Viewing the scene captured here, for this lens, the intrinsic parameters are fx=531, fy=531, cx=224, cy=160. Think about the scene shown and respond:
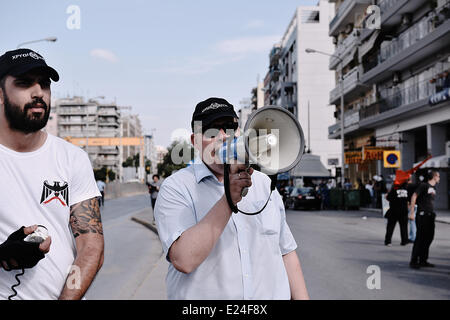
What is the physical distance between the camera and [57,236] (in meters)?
1.81

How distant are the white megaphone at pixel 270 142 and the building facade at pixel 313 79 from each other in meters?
60.1

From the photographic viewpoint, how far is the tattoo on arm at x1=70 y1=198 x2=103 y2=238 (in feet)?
6.31

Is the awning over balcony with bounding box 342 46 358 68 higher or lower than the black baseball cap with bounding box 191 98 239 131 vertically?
higher

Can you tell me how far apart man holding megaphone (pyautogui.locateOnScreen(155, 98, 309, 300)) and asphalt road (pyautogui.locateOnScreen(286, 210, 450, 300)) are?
67 cm

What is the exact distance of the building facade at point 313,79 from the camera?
204 ft

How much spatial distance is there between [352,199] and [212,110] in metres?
27.3

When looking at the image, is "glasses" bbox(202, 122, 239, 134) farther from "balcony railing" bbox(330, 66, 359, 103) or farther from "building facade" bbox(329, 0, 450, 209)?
"balcony railing" bbox(330, 66, 359, 103)

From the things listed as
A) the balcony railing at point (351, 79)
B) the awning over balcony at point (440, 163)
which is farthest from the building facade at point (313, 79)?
the awning over balcony at point (440, 163)

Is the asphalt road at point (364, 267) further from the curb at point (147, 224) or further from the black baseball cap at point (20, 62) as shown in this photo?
the curb at point (147, 224)

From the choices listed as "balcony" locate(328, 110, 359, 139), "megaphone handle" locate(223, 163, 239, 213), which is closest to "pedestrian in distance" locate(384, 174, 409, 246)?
"megaphone handle" locate(223, 163, 239, 213)

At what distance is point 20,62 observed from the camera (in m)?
1.73

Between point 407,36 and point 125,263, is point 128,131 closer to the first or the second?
point 407,36

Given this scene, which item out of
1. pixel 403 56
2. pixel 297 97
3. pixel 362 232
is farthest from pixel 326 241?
pixel 297 97
